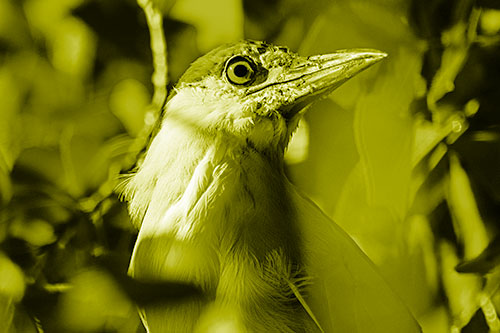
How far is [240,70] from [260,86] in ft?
0.13

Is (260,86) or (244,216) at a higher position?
(260,86)

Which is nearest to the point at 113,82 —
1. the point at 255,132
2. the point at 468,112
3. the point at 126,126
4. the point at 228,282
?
the point at 126,126

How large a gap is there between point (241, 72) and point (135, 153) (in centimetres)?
22

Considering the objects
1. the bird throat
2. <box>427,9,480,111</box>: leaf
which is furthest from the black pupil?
<box>427,9,480,111</box>: leaf

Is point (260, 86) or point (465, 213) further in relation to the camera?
point (465, 213)

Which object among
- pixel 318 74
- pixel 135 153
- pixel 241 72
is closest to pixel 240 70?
pixel 241 72

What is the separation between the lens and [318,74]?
85 cm

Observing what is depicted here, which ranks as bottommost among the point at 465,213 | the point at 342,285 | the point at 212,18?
the point at 342,285

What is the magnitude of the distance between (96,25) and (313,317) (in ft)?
1.91

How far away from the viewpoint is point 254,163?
892 mm

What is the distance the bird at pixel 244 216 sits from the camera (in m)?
0.85

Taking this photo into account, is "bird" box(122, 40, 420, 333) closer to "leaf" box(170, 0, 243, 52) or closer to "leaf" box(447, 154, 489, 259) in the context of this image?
"leaf" box(170, 0, 243, 52)

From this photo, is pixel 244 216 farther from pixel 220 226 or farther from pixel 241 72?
pixel 241 72

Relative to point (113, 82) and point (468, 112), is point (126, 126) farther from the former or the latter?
point (468, 112)
